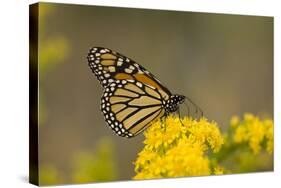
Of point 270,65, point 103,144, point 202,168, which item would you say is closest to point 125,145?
point 103,144

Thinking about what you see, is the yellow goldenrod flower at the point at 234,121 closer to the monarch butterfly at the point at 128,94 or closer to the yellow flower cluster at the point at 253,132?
the yellow flower cluster at the point at 253,132

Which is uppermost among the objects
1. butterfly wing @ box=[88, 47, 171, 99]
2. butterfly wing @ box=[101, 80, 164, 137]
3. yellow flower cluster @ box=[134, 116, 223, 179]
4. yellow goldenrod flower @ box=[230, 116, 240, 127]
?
butterfly wing @ box=[88, 47, 171, 99]

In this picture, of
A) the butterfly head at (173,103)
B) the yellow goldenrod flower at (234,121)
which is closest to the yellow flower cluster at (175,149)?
the butterfly head at (173,103)

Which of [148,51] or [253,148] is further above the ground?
[148,51]

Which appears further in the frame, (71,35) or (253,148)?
(253,148)

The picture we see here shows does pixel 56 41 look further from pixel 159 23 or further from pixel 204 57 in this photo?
pixel 204 57

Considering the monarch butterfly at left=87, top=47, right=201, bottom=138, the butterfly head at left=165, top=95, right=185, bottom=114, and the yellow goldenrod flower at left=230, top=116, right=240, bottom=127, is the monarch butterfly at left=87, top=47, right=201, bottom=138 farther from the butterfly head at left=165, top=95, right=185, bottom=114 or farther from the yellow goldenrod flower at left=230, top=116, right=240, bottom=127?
the yellow goldenrod flower at left=230, top=116, right=240, bottom=127

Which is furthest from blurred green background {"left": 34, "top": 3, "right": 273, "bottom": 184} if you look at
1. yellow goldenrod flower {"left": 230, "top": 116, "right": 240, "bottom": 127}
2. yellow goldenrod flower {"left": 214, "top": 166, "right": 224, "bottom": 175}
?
yellow goldenrod flower {"left": 214, "top": 166, "right": 224, "bottom": 175}

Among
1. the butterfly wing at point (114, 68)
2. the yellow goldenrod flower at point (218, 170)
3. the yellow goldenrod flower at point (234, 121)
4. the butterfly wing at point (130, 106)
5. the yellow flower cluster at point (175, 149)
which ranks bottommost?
the yellow goldenrod flower at point (218, 170)
